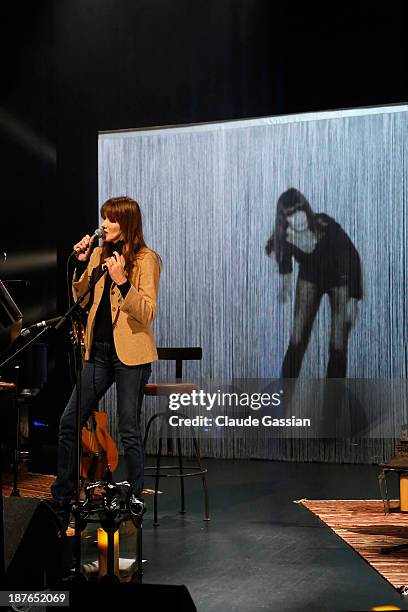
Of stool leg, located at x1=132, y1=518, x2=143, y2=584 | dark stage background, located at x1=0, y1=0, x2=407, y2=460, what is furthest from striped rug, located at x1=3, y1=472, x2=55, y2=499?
stool leg, located at x1=132, y1=518, x2=143, y2=584

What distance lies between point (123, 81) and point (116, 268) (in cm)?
394

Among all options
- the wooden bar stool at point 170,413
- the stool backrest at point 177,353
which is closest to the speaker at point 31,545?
the wooden bar stool at point 170,413

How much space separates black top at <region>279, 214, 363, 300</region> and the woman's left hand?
10.5 feet

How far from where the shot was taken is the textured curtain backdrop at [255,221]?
20.9 ft

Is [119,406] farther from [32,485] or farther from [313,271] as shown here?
[313,271]

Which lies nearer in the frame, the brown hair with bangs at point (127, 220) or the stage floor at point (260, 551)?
the stage floor at point (260, 551)

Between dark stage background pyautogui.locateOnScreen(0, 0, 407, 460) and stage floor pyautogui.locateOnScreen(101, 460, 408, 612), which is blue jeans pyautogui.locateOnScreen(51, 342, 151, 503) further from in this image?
dark stage background pyautogui.locateOnScreen(0, 0, 407, 460)

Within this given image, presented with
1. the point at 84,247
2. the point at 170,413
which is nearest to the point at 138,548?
the point at 84,247

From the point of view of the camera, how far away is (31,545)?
222 centimetres

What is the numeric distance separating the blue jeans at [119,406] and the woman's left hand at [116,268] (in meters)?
0.41

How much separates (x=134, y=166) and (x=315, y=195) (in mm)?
1509

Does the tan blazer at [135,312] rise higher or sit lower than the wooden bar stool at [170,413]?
higher

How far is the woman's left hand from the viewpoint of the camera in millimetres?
3428

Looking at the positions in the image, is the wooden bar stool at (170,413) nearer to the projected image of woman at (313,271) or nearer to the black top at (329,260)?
the projected image of woman at (313,271)
